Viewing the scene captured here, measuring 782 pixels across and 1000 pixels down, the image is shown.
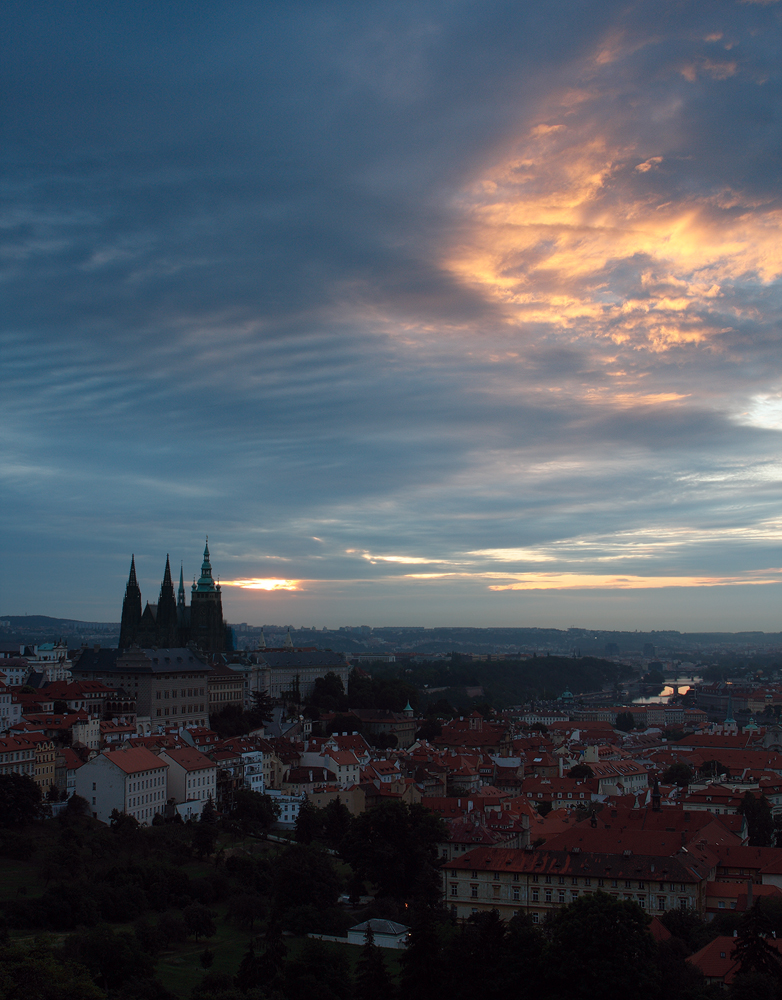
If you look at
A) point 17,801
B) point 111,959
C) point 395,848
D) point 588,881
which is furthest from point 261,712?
point 111,959

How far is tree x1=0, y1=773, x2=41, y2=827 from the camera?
61.5 meters

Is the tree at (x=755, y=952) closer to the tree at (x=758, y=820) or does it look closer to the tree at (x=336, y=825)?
the tree at (x=758, y=820)

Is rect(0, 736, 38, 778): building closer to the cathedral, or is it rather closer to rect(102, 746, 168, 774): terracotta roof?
rect(102, 746, 168, 774): terracotta roof

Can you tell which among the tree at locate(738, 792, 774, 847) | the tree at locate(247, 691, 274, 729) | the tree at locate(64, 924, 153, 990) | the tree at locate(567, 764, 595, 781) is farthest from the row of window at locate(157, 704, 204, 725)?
the tree at locate(64, 924, 153, 990)

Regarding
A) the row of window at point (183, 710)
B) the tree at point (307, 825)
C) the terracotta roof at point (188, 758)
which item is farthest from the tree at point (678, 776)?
the row of window at point (183, 710)

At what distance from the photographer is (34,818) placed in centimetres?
6384

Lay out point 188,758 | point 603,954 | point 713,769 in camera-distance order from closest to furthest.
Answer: point 603,954 → point 188,758 → point 713,769

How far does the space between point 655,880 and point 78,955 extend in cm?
2743

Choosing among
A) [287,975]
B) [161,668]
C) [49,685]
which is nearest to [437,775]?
[161,668]

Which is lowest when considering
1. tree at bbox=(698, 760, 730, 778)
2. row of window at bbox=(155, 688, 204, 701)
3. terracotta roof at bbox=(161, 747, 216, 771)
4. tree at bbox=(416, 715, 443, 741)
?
tree at bbox=(698, 760, 730, 778)

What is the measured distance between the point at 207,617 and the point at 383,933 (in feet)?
333

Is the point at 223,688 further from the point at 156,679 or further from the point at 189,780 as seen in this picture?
the point at 189,780

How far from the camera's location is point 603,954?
122ft

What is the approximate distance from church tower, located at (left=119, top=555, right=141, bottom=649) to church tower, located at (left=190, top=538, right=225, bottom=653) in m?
8.90
